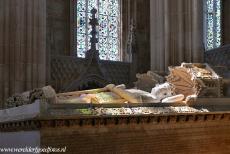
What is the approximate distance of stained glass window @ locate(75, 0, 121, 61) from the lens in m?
15.0

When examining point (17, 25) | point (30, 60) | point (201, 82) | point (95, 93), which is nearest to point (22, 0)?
point (17, 25)

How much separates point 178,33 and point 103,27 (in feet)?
24.4

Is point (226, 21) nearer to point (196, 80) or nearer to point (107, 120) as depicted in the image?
point (196, 80)

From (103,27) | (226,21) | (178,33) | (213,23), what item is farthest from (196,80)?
(226,21)

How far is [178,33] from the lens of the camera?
333 inches

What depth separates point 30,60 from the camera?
916cm

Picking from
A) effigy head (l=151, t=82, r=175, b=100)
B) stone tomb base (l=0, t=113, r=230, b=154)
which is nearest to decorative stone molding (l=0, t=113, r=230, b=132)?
stone tomb base (l=0, t=113, r=230, b=154)

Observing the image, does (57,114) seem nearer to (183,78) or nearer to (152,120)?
(152,120)

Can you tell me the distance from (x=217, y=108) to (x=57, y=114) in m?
2.48

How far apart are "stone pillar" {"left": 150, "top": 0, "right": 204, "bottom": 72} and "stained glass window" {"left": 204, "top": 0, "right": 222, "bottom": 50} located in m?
7.94

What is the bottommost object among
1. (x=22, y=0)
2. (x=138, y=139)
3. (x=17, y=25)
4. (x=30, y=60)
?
(x=138, y=139)

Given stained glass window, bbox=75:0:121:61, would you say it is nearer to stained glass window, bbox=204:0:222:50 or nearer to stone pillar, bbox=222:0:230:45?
stained glass window, bbox=204:0:222:50

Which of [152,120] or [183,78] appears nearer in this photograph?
[152,120]

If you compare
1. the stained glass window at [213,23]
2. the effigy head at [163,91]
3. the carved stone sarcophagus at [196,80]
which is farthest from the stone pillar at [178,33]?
the stained glass window at [213,23]
